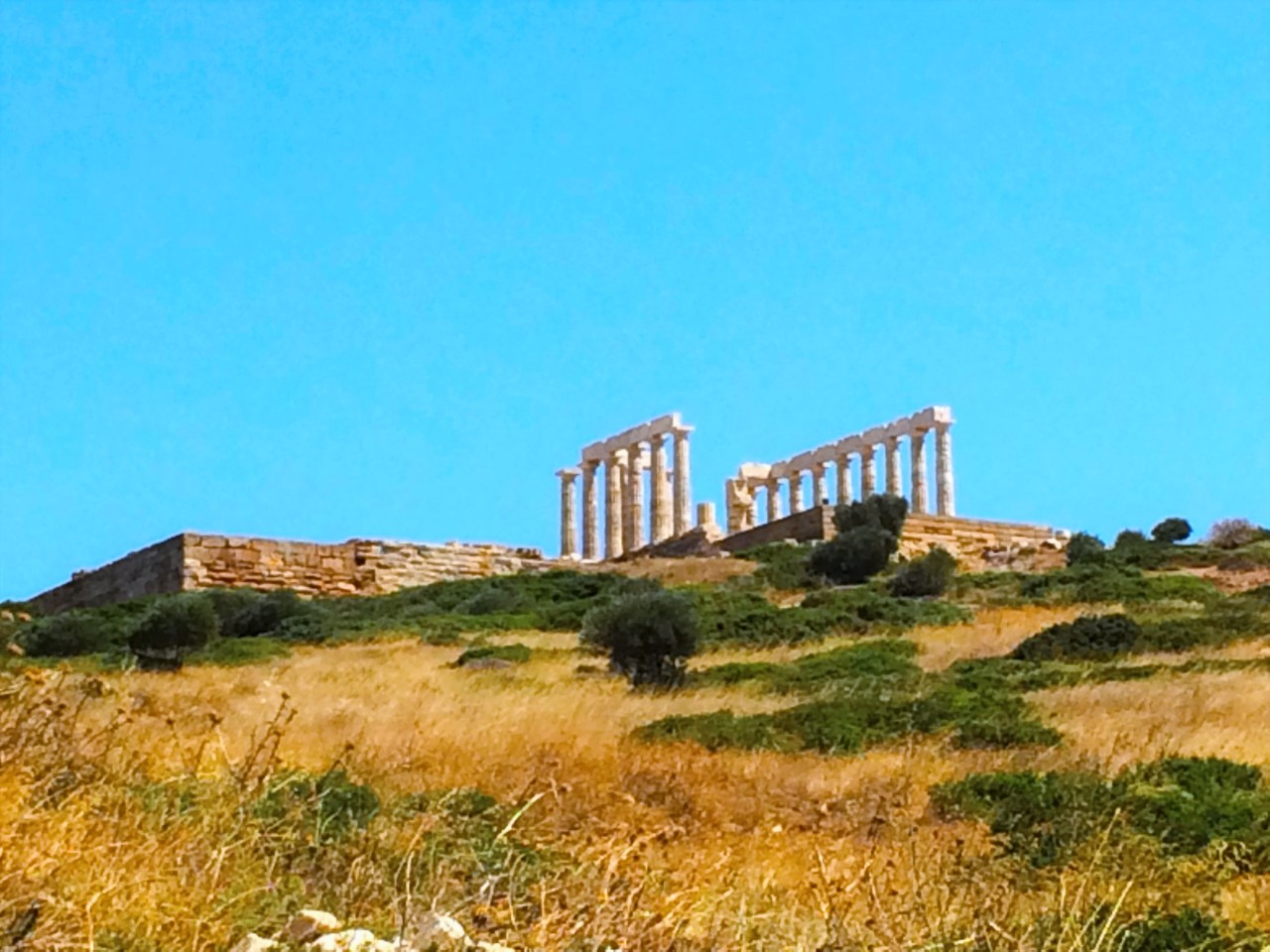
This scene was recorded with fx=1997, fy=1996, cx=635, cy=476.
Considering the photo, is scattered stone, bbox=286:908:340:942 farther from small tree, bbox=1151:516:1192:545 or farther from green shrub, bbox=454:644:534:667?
small tree, bbox=1151:516:1192:545

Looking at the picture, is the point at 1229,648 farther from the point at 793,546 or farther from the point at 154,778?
the point at 793,546

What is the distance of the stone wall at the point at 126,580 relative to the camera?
34.4 metres

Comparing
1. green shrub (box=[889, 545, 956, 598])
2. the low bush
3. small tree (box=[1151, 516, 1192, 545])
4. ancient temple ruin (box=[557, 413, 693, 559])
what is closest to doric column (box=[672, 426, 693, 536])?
ancient temple ruin (box=[557, 413, 693, 559])

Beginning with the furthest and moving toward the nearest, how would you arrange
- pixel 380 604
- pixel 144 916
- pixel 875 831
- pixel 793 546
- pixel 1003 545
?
pixel 1003 545
pixel 793 546
pixel 380 604
pixel 875 831
pixel 144 916

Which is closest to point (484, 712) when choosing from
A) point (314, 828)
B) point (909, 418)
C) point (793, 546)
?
point (314, 828)

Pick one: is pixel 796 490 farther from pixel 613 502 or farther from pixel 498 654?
pixel 498 654

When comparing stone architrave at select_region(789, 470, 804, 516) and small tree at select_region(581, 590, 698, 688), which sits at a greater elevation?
stone architrave at select_region(789, 470, 804, 516)

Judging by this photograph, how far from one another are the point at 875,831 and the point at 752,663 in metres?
11.5

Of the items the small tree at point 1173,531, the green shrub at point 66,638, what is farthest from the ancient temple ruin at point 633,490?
the green shrub at point 66,638

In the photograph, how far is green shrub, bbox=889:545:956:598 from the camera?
3009 centimetres

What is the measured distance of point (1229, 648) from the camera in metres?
19.5

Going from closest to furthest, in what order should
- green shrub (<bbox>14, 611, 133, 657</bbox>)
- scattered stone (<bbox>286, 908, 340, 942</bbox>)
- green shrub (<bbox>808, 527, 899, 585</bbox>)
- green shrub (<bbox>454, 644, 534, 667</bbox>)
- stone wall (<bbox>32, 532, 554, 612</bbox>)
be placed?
scattered stone (<bbox>286, 908, 340, 942</bbox>), green shrub (<bbox>454, 644, 534, 667</bbox>), green shrub (<bbox>14, 611, 133, 657</bbox>), green shrub (<bbox>808, 527, 899, 585</bbox>), stone wall (<bbox>32, 532, 554, 612</bbox>)

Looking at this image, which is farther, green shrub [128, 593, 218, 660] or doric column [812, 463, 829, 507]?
doric column [812, 463, 829, 507]

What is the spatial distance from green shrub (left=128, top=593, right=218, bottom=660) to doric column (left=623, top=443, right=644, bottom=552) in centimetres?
3413
